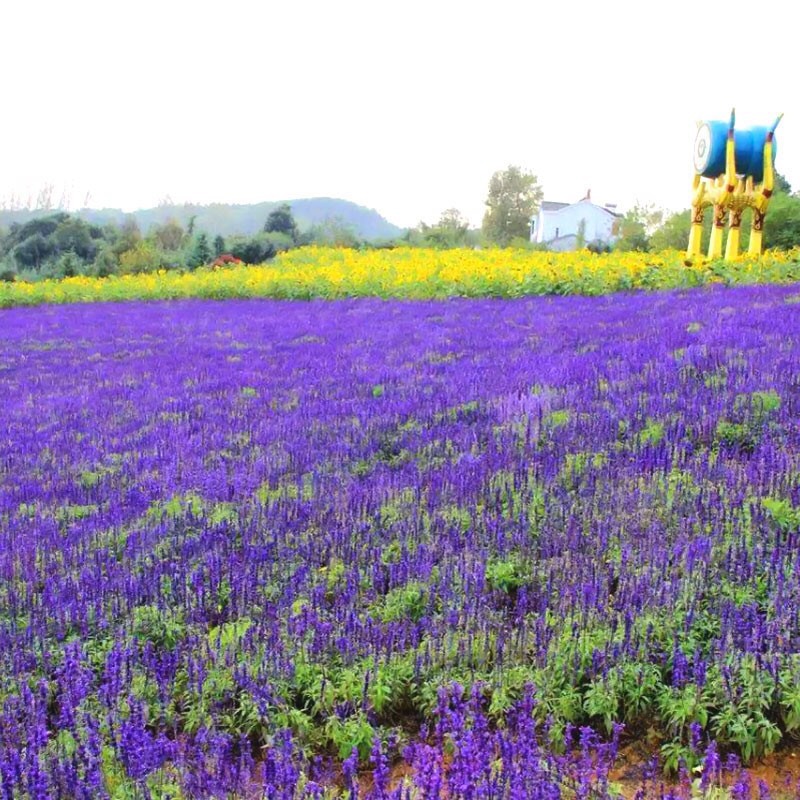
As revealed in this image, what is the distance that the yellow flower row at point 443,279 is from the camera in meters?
16.7

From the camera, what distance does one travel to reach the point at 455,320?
1394 centimetres

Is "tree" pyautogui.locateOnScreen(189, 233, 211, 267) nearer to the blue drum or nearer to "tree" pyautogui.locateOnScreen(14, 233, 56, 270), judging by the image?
"tree" pyautogui.locateOnScreen(14, 233, 56, 270)

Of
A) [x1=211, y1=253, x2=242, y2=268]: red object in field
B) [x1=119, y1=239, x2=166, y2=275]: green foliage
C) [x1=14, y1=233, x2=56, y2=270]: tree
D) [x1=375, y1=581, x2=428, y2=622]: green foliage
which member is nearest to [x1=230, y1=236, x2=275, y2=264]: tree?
[x1=211, y1=253, x2=242, y2=268]: red object in field

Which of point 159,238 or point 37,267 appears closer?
point 37,267

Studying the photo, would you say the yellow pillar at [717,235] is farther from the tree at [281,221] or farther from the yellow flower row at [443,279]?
the tree at [281,221]

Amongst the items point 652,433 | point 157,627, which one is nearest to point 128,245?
point 652,433

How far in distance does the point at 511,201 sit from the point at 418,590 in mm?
72088

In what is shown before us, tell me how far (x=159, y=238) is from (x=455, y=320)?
44399 mm

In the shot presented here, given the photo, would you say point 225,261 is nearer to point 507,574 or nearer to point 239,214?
point 507,574

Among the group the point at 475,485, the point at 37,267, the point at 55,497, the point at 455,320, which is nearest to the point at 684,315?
the point at 455,320

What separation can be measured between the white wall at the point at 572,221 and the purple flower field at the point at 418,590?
76.0 metres

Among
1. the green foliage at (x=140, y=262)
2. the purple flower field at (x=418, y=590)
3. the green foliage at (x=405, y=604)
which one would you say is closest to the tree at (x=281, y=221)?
the green foliage at (x=140, y=262)

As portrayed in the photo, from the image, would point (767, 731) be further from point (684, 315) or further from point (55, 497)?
point (684, 315)

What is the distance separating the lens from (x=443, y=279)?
20703mm
